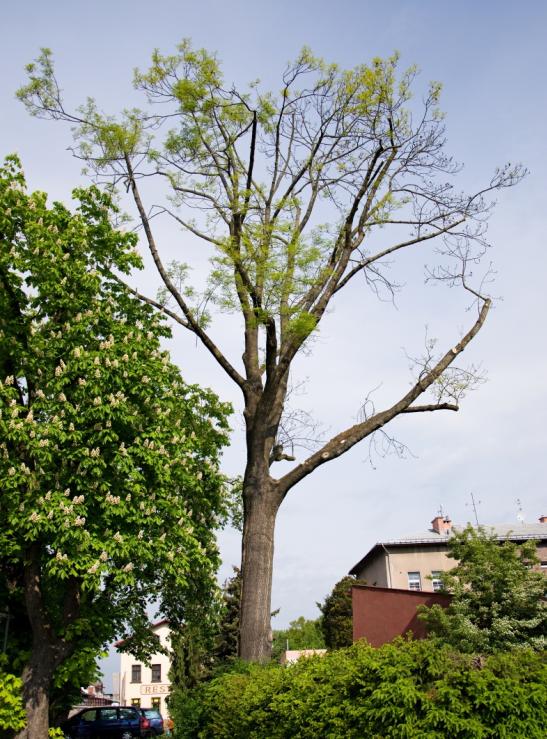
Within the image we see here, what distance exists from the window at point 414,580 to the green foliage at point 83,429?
18866 mm

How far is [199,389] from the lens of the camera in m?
17.9

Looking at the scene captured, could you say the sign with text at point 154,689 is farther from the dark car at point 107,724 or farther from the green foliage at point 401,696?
the green foliage at point 401,696

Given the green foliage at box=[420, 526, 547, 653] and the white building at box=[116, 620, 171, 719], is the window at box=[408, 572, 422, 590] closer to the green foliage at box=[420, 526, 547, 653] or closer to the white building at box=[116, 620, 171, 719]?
the green foliage at box=[420, 526, 547, 653]

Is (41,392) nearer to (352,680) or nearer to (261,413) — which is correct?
(261,413)

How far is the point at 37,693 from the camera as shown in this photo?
1232cm

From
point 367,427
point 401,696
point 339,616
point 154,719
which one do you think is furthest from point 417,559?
point 401,696

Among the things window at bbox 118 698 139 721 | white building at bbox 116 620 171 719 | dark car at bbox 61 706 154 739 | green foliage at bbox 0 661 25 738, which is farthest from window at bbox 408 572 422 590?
white building at bbox 116 620 171 719

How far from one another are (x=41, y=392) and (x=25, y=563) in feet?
10.9

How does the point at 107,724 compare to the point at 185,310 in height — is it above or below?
below

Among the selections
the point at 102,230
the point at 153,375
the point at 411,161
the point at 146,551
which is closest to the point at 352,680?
the point at 146,551

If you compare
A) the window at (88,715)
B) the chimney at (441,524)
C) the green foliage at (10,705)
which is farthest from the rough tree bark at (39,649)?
the chimney at (441,524)

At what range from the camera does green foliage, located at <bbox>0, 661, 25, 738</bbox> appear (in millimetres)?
11625

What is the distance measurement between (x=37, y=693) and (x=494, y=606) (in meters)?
10.5

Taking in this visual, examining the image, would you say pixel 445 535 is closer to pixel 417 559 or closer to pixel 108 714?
pixel 417 559
